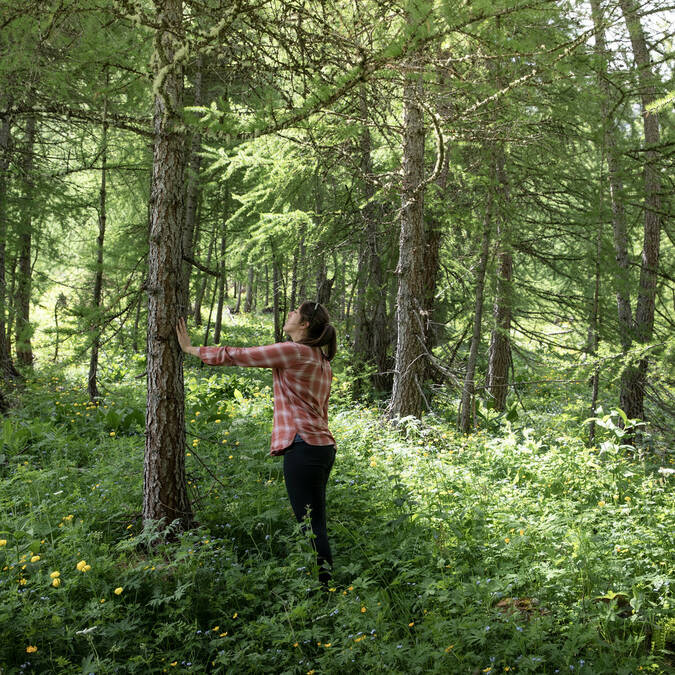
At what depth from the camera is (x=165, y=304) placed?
4246 millimetres

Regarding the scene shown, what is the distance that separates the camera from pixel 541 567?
13.0 feet

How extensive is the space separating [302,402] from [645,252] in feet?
27.5

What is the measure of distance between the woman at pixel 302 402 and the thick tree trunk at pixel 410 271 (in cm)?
329

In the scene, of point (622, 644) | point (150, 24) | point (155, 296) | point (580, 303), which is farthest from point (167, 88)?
point (580, 303)

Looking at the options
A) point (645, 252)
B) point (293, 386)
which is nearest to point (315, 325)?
point (293, 386)

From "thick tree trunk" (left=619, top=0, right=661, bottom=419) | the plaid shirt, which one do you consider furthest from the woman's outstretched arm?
"thick tree trunk" (left=619, top=0, right=661, bottom=419)

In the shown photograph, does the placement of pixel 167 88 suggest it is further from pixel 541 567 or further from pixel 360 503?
pixel 541 567

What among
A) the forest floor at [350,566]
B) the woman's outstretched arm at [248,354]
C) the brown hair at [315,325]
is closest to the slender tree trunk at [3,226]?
the forest floor at [350,566]

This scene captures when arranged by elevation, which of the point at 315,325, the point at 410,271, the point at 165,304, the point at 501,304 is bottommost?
the point at 315,325

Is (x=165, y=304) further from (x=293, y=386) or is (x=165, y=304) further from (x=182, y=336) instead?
(x=293, y=386)

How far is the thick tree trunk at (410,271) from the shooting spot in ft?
24.0

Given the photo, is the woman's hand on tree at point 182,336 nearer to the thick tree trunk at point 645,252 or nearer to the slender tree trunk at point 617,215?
the slender tree trunk at point 617,215

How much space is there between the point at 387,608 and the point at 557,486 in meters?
2.90

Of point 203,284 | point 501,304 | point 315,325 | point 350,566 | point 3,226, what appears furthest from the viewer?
point 203,284
